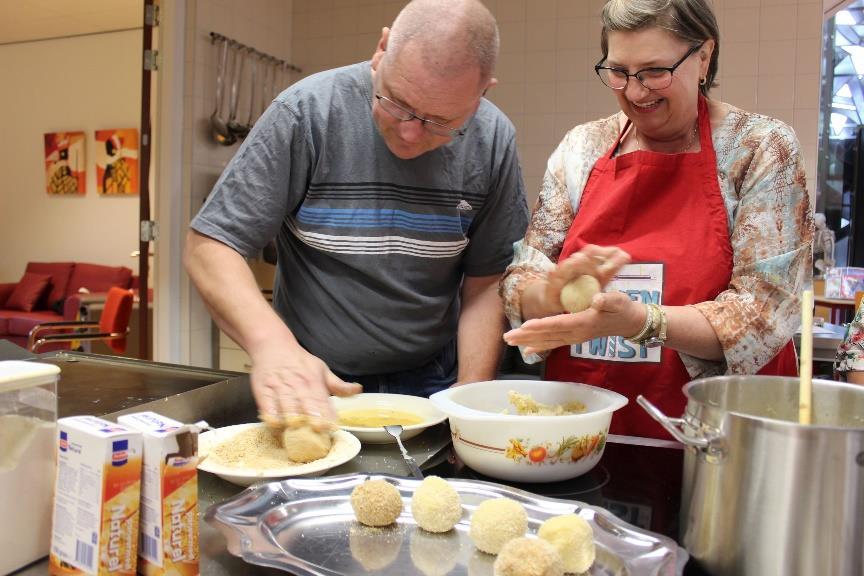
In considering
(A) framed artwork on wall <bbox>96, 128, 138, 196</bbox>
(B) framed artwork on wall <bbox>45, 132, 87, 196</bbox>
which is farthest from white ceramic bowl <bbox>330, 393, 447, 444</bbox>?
(B) framed artwork on wall <bbox>45, 132, 87, 196</bbox>

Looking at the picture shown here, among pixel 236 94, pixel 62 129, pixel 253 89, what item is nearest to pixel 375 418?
pixel 236 94

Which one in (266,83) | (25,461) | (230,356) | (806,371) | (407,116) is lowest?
(230,356)

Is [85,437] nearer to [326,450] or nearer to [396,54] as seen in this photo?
[326,450]

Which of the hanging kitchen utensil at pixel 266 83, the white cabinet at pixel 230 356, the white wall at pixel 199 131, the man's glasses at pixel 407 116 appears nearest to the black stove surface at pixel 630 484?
the man's glasses at pixel 407 116

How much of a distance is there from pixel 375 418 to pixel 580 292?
1.38ft

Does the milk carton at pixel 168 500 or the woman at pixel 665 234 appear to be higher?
the woman at pixel 665 234

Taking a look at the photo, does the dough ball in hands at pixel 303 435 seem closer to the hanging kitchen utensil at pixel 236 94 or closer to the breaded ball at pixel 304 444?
the breaded ball at pixel 304 444

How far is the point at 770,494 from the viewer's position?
0.65 metres

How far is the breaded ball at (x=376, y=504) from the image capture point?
83 cm

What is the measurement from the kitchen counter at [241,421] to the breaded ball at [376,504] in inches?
5.1

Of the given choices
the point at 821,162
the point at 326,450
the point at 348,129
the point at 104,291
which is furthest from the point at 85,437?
the point at 104,291

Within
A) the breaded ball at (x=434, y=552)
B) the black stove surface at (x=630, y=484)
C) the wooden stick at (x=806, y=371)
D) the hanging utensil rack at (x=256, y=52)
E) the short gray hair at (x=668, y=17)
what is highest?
the hanging utensil rack at (x=256, y=52)

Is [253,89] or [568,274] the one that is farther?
[253,89]

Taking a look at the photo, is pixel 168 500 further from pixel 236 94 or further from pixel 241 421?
pixel 236 94
